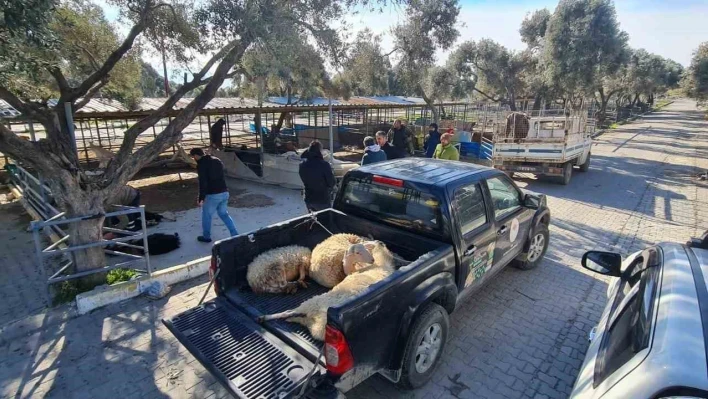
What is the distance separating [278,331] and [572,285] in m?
3.91

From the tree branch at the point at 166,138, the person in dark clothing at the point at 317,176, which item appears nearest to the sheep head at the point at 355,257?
the person in dark clothing at the point at 317,176

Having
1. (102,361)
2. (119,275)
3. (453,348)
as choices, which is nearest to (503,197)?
(453,348)

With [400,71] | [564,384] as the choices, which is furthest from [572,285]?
[400,71]

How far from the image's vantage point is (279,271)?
124 inches

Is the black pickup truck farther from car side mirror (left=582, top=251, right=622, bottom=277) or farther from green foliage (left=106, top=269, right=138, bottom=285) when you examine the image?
green foliage (left=106, top=269, right=138, bottom=285)

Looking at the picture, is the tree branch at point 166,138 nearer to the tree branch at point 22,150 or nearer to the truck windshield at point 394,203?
the tree branch at point 22,150

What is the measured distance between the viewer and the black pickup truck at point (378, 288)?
2225 mm

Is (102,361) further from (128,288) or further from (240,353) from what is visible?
(240,353)

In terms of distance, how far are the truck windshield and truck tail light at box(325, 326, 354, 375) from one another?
1416mm

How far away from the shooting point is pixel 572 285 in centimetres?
460

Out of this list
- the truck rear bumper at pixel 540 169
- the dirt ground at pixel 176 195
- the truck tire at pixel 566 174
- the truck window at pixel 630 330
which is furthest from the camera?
the truck tire at pixel 566 174

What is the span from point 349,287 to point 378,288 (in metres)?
0.46

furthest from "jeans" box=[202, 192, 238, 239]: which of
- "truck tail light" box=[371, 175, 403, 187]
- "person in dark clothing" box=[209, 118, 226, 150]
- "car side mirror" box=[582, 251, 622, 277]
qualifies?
"person in dark clothing" box=[209, 118, 226, 150]

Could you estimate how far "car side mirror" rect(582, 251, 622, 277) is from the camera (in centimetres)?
253
